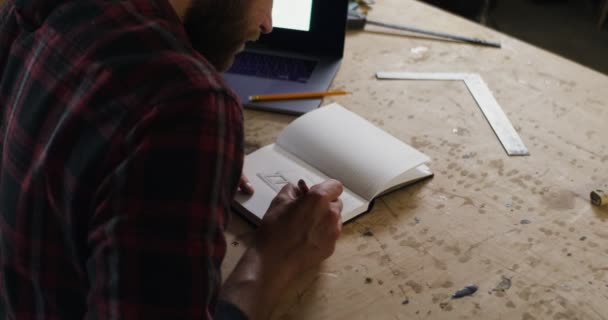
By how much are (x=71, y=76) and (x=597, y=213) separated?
30.1 inches

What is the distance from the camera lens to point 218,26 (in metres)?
0.67

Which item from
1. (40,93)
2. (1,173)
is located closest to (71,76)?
(40,93)

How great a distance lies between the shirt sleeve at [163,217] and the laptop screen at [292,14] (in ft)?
2.45

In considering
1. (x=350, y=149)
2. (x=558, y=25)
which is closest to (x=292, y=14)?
(x=350, y=149)

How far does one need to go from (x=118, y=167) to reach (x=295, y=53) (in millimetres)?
824

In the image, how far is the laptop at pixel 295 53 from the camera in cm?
118

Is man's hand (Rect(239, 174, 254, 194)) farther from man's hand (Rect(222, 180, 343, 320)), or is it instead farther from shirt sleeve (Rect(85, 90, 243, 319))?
shirt sleeve (Rect(85, 90, 243, 319))

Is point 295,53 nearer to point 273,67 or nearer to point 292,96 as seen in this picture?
point 273,67

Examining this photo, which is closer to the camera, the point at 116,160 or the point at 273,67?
the point at 116,160

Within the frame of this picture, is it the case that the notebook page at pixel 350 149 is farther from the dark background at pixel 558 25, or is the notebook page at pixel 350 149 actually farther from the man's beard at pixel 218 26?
the dark background at pixel 558 25

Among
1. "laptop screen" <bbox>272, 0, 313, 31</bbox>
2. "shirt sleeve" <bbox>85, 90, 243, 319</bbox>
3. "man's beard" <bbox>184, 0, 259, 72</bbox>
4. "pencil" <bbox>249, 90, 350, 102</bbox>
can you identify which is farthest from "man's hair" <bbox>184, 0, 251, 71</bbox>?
"laptop screen" <bbox>272, 0, 313, 31</bbox>

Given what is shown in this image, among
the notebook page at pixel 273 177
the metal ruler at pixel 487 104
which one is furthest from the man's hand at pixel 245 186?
the metal ruler at pixel 487 104

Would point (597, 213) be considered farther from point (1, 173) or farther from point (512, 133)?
point (1, 173)

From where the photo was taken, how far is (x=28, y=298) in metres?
0.64
